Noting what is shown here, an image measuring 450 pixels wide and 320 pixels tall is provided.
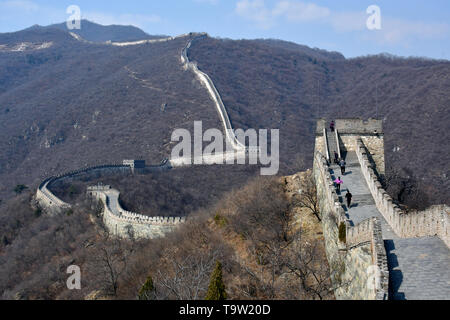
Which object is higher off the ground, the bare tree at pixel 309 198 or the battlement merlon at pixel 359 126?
the battlement merlon at pixel 359 126

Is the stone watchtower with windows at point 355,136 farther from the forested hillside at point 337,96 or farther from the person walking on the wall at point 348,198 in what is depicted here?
the forested hillside at point 337,96

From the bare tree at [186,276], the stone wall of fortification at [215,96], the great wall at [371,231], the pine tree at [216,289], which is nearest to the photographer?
the great wall at [371,231]

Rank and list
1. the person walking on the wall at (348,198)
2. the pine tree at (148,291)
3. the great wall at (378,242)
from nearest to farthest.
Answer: the great wall at (378,242)
the person walking on the wall at (348,198)
the pine tree at (148,291)

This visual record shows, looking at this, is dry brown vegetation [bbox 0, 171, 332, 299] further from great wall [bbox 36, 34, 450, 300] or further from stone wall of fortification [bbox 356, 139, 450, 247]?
stone wall of fortification [bbox 356, 139, 450, 247]

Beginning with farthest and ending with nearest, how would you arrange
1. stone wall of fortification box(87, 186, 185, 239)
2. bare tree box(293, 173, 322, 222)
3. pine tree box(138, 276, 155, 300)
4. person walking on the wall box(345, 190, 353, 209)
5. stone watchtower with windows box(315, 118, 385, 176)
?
stone wall of fortification box(87, 186, 185, 239)
stone watchtower with windows box(315, 118, 385, 176)
bare tree box(293, 173, 322, 222)
pine tree box(138, 276, 155, 300)
person walking on the wall box(345, 190, 353, 209)

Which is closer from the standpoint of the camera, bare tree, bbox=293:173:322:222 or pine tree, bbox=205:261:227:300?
pine tree, bbox=205:261:227:300

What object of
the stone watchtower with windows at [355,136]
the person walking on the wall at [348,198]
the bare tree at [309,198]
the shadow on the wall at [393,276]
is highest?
the stone watchtower with windows at [355,136]

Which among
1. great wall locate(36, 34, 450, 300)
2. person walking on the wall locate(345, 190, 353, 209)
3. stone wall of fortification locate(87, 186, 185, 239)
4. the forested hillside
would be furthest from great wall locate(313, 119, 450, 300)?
the forested hillside

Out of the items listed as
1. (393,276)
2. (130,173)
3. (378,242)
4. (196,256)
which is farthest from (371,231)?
(130,173)

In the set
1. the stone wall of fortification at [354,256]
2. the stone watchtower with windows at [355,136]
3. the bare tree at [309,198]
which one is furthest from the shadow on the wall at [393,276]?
the stone watchtower with windows at [355,136]
